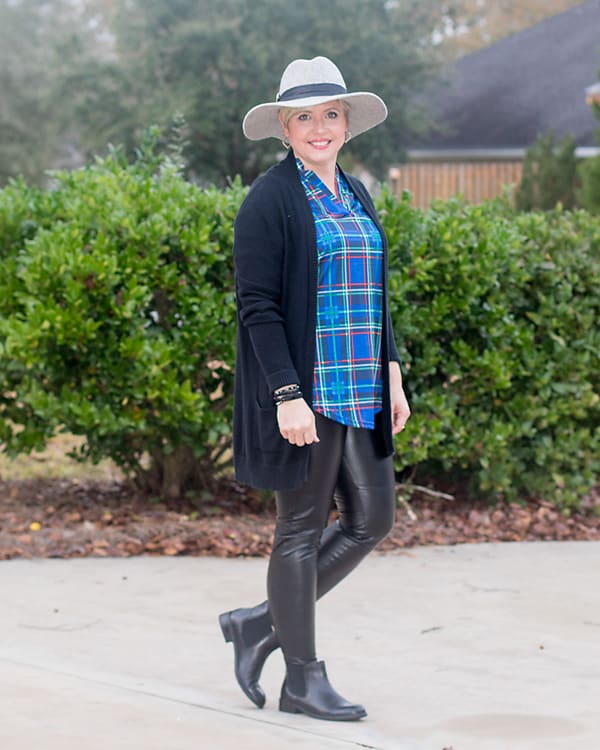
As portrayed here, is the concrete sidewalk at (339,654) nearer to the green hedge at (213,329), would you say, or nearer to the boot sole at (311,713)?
the boot sole at (311,713)

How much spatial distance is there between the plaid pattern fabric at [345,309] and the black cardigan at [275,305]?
0.22ft

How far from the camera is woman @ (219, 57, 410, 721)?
3752mm

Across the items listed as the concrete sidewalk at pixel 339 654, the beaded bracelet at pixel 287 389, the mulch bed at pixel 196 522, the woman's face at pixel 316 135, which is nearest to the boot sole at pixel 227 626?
the concrete sidewalk at pixel 339 654

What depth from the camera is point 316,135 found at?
3.93 metres

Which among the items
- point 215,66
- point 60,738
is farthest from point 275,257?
point 215,66

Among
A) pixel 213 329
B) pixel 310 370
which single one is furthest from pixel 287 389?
pixel 213 329

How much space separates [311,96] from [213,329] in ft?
8.95

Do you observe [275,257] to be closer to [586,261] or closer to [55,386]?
[55,386]

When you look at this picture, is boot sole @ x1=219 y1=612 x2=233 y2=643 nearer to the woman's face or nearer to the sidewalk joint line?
the sidewalk joint line

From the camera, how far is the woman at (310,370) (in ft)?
12.3

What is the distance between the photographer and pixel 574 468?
24.4 feet

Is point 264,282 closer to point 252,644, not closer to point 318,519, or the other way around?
point 318,519

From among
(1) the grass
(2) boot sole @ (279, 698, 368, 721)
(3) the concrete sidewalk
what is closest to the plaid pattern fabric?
(2) boot sole @ (279, 698, 368, 721)

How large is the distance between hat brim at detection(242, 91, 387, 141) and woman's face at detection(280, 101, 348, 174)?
6 centimetres
